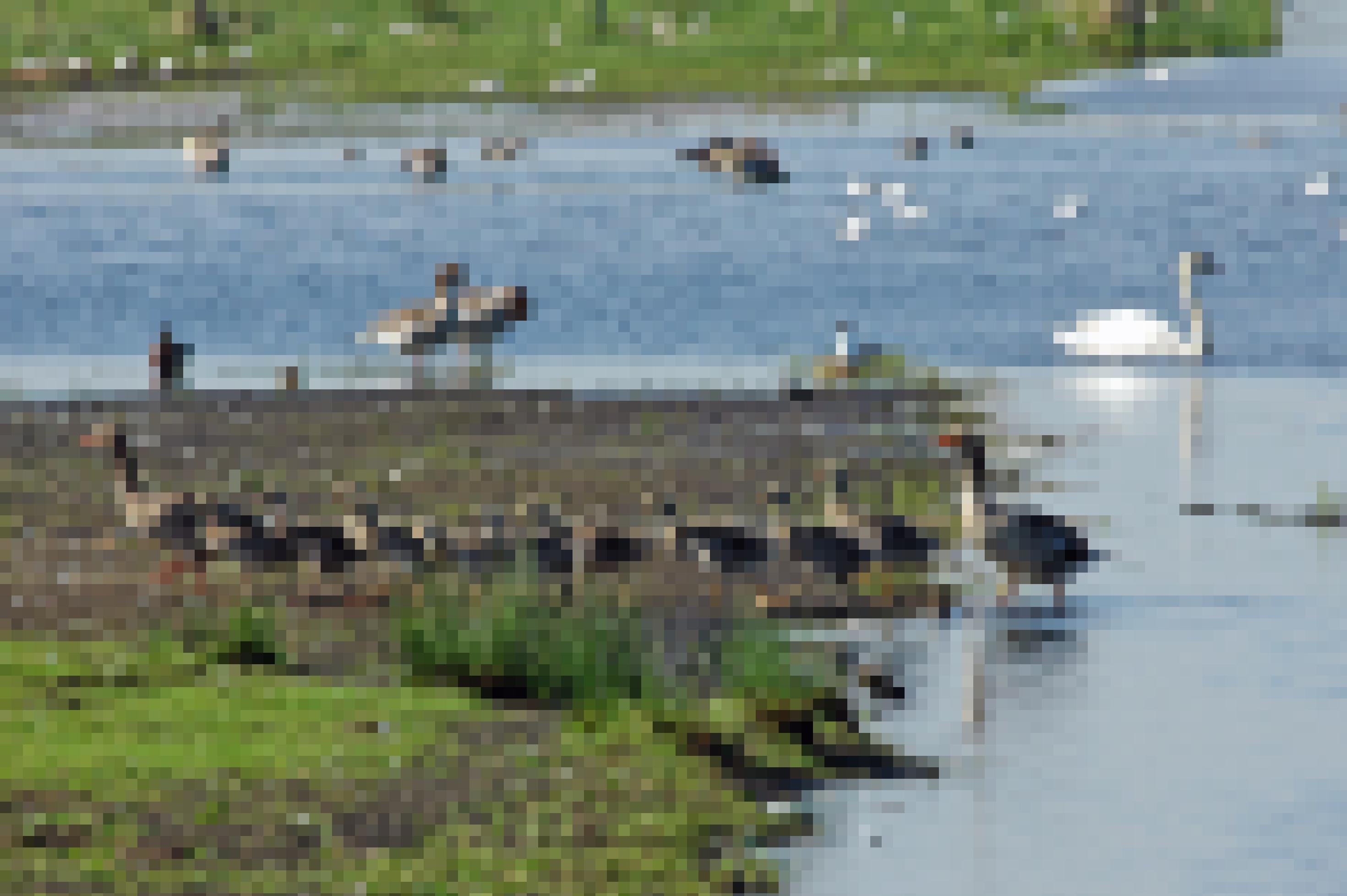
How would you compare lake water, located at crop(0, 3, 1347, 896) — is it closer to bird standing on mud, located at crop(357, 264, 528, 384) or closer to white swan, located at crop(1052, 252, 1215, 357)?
white swan, located at crop(1052, 252, 1215, 357)

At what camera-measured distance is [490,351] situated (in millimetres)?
29547

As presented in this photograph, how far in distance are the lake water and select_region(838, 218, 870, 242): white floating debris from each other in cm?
26

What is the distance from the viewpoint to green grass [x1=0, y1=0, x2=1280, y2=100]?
61.8 metres

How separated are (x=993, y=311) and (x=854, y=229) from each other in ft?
22.1

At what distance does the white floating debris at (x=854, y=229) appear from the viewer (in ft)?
133

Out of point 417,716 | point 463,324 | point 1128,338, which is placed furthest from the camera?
point 1128,338

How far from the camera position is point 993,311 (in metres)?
34.0

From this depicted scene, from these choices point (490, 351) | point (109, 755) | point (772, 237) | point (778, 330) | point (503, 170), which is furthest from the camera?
point (503, 170)

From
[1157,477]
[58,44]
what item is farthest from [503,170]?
[1157,477]

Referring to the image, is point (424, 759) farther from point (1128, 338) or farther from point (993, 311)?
point (993, 311)

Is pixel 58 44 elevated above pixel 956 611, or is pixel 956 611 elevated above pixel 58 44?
pixel 58 44

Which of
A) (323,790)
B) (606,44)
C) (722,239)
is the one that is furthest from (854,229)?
(323,790)

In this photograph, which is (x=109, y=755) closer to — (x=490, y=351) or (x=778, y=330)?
(x=490, y=351)

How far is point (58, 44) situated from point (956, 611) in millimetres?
47923
